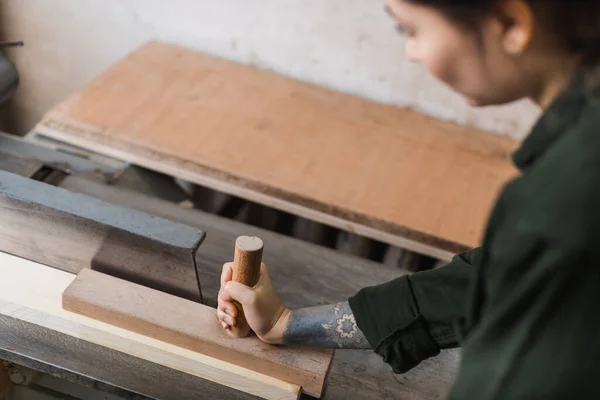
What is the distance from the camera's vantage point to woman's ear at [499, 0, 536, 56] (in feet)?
1.35

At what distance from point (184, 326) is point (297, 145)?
25.2 inches

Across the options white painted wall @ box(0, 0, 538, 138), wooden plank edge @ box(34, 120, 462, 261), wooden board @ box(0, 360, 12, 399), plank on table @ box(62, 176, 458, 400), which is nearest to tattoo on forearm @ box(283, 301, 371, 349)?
plank on table @ box(62, 176, 458, 400)

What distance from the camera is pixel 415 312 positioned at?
720 millimetres

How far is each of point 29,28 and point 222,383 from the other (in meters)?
1.31

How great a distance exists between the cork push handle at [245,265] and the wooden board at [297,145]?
459mm

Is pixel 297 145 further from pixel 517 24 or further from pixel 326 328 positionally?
pixel 517 24

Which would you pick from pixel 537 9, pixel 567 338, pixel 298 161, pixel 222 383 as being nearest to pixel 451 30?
pixel 537 9

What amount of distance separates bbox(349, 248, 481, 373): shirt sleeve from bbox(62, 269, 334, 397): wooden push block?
0.35 ft

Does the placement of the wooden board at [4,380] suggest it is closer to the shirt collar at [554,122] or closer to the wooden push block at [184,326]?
the wooden push block at [184,326]

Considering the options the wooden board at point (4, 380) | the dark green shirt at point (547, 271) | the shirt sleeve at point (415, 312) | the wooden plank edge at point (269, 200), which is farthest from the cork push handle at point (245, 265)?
the wooden board at point (4, 380)

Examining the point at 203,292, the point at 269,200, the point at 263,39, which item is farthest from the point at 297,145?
the point at 203,292

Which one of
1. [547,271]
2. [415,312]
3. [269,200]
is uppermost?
[547,271]

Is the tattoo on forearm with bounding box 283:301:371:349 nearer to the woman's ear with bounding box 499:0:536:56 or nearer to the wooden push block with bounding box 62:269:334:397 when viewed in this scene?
the wooden push block with bounding box 62:269:334:397

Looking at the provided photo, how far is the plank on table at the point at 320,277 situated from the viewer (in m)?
0.90
